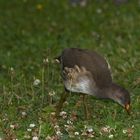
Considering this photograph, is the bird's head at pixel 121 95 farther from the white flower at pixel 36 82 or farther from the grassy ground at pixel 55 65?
the white flower at pixel 36 82

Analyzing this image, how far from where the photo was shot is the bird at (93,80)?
9836 mm

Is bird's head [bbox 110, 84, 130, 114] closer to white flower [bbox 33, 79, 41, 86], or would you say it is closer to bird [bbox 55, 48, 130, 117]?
bird [bbox 55, 48, 130, 117]

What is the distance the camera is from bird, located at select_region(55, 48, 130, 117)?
9.84 m

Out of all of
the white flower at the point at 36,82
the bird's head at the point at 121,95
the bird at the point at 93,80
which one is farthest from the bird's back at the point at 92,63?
the white flower at the point at 36,82

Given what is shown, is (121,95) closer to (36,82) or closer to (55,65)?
(36,82)

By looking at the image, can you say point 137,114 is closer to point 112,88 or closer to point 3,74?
point 112,88

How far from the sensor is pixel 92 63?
1008cm

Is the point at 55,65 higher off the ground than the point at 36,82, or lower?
higher

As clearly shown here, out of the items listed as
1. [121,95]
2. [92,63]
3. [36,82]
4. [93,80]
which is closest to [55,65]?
[36,82]

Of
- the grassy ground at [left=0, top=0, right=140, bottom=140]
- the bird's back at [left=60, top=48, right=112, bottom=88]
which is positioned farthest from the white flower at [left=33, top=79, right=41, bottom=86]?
the bird's back at [left=60, top=48, right=112, bottom=88]

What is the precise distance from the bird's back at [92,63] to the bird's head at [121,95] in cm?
20

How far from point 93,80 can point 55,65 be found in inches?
154

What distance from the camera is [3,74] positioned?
13.2 metres

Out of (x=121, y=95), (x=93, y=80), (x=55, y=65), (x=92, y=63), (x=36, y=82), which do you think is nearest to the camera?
(x=121, y=95)
